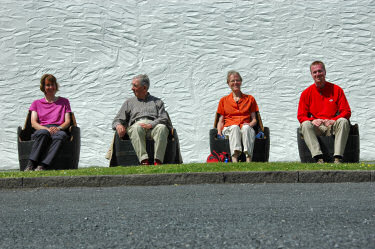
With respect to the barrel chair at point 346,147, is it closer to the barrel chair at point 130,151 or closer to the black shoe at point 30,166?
the barrel chair at point 130,151

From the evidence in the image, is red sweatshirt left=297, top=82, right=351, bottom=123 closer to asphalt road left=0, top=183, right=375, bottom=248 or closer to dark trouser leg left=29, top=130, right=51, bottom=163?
asphalt road left=0, top=183, right=375, bottom=248

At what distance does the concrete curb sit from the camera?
5.95 meters

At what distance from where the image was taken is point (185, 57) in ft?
32.1

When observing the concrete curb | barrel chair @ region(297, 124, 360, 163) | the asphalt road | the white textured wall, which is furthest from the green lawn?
the white textured wall

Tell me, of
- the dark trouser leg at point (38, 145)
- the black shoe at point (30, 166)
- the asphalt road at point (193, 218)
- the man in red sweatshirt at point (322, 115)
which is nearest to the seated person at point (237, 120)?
the man in red sweatshirt at point (322, 115)

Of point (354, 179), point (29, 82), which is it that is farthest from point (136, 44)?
point (354, 179)

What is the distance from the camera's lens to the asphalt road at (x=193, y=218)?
284 centimetres

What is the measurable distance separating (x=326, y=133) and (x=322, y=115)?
10.4 inches

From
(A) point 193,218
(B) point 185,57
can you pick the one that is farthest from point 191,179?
(B) point 185,57

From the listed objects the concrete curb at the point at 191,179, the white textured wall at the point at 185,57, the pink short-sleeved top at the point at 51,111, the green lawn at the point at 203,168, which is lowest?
the concrete curb at the point at 191,179

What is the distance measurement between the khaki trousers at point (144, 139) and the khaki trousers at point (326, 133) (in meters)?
1.73

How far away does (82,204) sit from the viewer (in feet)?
14.5

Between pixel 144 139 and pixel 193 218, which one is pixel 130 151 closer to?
pixel 144 139

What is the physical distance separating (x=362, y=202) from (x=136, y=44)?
6318mm
